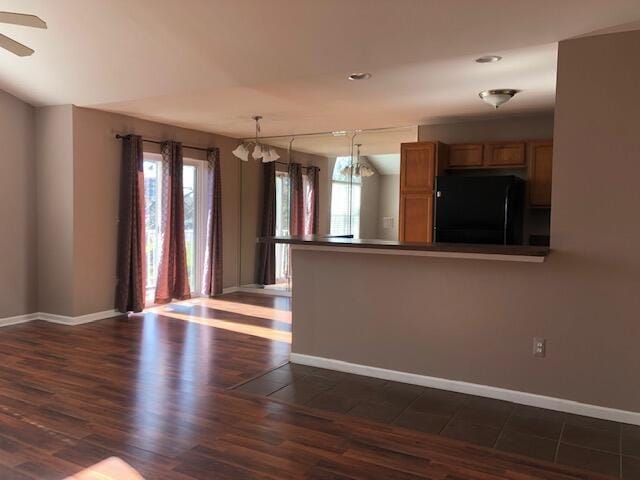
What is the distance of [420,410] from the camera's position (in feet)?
10.8

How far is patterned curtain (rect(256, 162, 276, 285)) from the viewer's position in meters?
7.58

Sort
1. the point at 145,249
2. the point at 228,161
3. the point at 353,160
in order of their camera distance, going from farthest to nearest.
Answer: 1. the point at 228,161
2. the point at 353,160
3. the point at 145,249

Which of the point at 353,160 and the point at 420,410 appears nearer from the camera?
the point at 420,410

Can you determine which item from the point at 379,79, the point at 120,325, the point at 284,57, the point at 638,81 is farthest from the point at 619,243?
the point at 120,325

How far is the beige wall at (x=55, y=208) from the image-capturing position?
538 centimetres

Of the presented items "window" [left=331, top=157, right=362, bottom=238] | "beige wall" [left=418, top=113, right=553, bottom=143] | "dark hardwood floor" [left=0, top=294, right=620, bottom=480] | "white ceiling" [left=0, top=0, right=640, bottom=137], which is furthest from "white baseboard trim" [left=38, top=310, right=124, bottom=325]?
"beige wall" [left=418, top=113, right=553, bottom=143]

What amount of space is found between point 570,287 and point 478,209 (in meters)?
1.71

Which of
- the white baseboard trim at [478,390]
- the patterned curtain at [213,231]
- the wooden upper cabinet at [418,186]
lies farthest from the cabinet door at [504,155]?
the patterned curtain at [213,231]

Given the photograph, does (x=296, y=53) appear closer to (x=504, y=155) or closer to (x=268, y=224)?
(x=504, y=155)

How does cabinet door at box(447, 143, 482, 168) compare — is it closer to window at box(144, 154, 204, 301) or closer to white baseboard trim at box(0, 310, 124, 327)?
window at box(144, 154, 204, 301)

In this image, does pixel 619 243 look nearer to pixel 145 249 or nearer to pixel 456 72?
pixel 456 72

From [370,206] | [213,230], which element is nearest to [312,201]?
[370,206]

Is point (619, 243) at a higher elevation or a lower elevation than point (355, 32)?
lower

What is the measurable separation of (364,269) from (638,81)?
211 cm
